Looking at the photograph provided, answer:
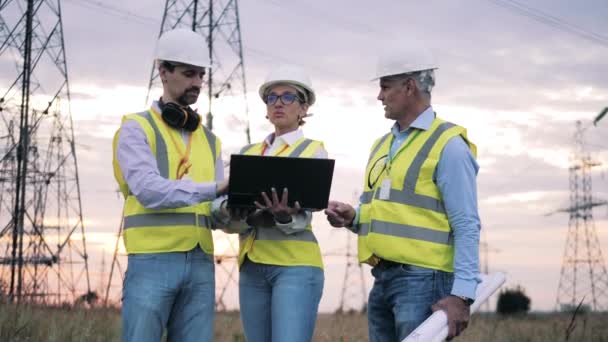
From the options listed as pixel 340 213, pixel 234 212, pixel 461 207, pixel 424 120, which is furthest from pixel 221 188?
pixel 461 207

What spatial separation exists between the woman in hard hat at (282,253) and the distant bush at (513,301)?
118ft

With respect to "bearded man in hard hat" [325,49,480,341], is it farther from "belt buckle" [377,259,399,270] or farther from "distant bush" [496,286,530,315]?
"distant bush" [496,286,530,315]

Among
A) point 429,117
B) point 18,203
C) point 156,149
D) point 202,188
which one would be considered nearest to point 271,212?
point 202,188

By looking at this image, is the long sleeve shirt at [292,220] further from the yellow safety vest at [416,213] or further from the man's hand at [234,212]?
the yellow safety vest at [416,213]

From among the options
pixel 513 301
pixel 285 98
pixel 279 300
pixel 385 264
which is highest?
pixel 285 98

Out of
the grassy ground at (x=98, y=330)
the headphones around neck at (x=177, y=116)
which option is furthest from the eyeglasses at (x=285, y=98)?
the grassy ground at (x=98, y=330)

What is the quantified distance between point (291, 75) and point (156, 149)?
1.22 meters

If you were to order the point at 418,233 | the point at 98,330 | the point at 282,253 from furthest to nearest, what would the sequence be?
the point at 98,330 < the point at 282,253 < the point at 418,233

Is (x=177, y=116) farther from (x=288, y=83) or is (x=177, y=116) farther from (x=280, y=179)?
(x=288, y=83)

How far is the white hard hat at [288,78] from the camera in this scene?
596 centimetres

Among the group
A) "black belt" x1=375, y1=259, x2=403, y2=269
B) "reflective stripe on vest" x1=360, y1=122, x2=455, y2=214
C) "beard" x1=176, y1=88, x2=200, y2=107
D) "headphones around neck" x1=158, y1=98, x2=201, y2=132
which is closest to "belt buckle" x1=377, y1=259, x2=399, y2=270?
"black belt" x1=375, y1=259, x2=403, y2=269

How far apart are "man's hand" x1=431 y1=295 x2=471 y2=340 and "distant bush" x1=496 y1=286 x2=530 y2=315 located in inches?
1447

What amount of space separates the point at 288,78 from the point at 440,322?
85.8 inches

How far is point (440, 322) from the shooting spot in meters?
4.54
